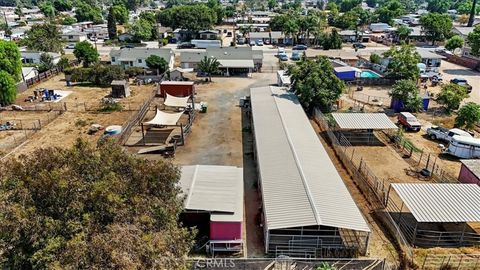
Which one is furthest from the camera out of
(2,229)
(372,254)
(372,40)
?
(372,40)

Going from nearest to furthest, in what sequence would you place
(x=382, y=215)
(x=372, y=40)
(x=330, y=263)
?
(x=330, y=263) < (x=382, y=215) < (x=372, y=40)

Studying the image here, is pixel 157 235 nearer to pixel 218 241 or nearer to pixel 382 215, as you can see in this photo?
pixel 218 241

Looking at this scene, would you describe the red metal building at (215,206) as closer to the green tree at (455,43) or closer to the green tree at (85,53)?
the green tree at (85,53)

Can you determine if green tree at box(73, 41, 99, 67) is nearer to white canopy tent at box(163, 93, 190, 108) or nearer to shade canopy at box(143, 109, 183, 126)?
white canopy tent at box(163, 93, 190, 108)

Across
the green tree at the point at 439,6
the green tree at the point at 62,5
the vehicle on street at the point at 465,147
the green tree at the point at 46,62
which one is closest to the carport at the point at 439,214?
the vehicle on street at the point at 465,147

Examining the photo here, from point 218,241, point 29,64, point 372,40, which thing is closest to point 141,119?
point 218,241
